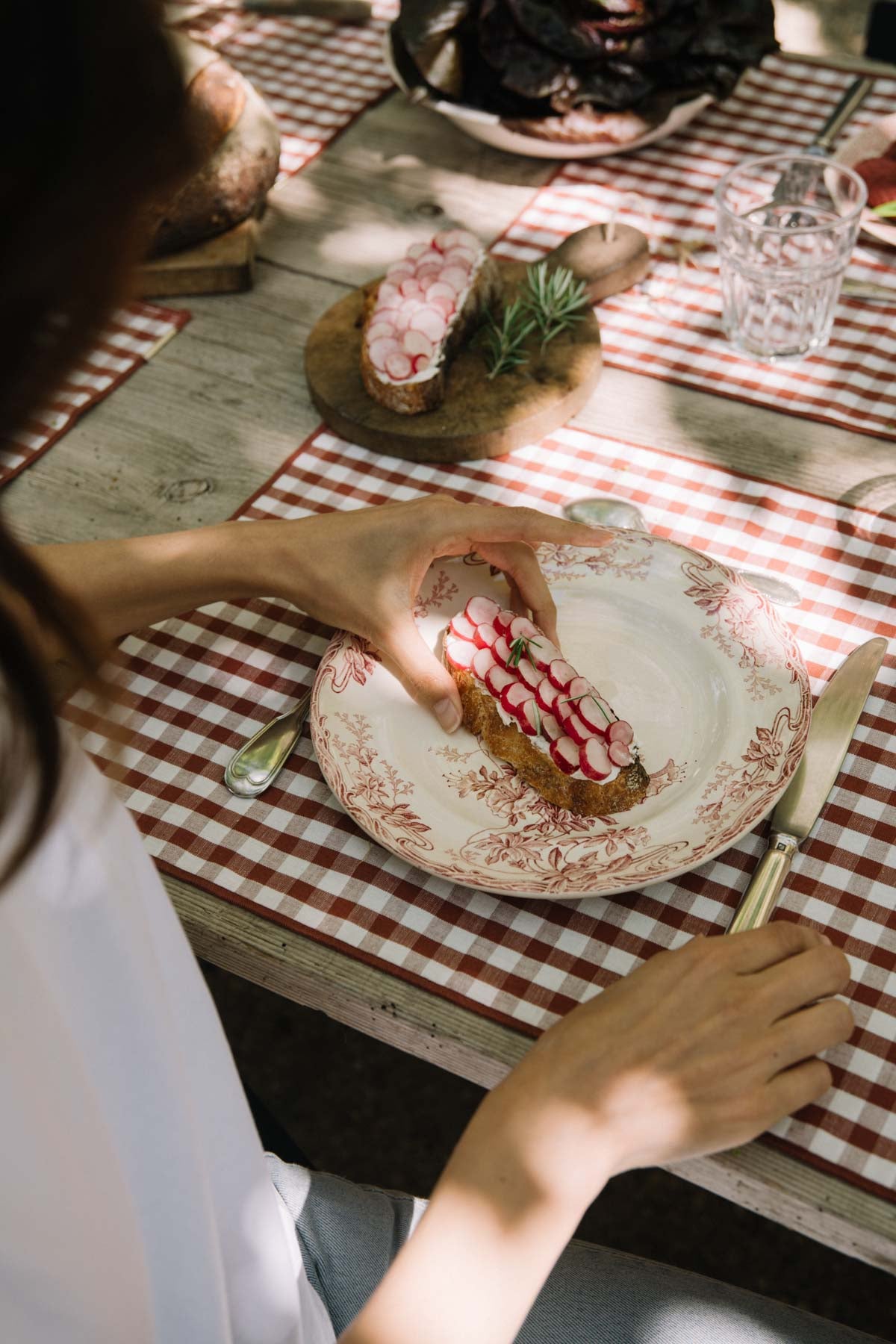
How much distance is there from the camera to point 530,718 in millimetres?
917

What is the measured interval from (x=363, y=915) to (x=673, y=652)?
13.9 inches

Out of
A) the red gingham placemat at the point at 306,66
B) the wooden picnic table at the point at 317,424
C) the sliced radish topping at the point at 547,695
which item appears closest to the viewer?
the wooden picnic table at the point at 317,424

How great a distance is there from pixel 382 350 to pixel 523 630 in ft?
1.50

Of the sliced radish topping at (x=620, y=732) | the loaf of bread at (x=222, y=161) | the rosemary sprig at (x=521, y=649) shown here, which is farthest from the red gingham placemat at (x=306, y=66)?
the sliced radish topping at (x=620, y=732)

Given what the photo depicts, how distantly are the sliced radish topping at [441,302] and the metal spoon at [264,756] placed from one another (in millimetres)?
508

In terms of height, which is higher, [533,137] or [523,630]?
[533,137]

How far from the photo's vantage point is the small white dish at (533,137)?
1587mm

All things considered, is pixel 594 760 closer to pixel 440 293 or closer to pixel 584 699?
pixel 584 699

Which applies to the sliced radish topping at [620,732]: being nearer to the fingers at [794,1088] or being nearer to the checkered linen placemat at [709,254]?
the fingers at [794,1088]

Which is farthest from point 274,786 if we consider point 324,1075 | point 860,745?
point 324,1075

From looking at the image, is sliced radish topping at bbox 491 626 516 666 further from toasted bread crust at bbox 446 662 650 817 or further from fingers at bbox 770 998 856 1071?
fingers at bbox 770 998 856 1071

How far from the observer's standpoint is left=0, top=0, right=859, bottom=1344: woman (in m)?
0.40

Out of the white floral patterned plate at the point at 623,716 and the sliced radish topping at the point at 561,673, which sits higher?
the sliced radish topping at the point at 561,673

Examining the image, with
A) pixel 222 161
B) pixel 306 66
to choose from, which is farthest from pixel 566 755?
pixel 306 66
